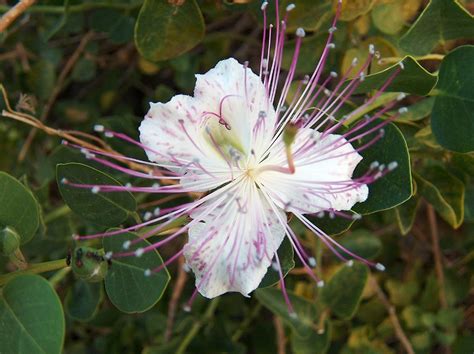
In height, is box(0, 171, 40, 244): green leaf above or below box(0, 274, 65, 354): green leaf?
above

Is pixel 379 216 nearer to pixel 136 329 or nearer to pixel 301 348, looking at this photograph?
pixel 301 348

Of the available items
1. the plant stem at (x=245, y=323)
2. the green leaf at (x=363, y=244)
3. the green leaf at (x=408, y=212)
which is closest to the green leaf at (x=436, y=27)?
the green leaf at (x=408, y=212)

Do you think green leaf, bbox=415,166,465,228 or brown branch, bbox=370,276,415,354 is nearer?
green leaf, bbox=415,166,465,228

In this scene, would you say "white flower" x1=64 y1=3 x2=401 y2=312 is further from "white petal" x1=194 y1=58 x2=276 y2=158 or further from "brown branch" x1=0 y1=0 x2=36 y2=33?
"brown branch" x1=0 y1=0 x2=36 y2=33

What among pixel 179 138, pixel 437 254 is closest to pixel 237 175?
pixel 179 138

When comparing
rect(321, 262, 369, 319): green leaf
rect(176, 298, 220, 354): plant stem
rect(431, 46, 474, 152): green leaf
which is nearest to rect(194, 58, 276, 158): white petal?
rect(431, 46, 474, 152): green leaf

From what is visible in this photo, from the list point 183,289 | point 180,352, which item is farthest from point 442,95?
point 183,289

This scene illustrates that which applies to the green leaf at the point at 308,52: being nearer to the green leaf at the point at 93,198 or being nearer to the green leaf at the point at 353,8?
the green leaf at the point at 353,8
